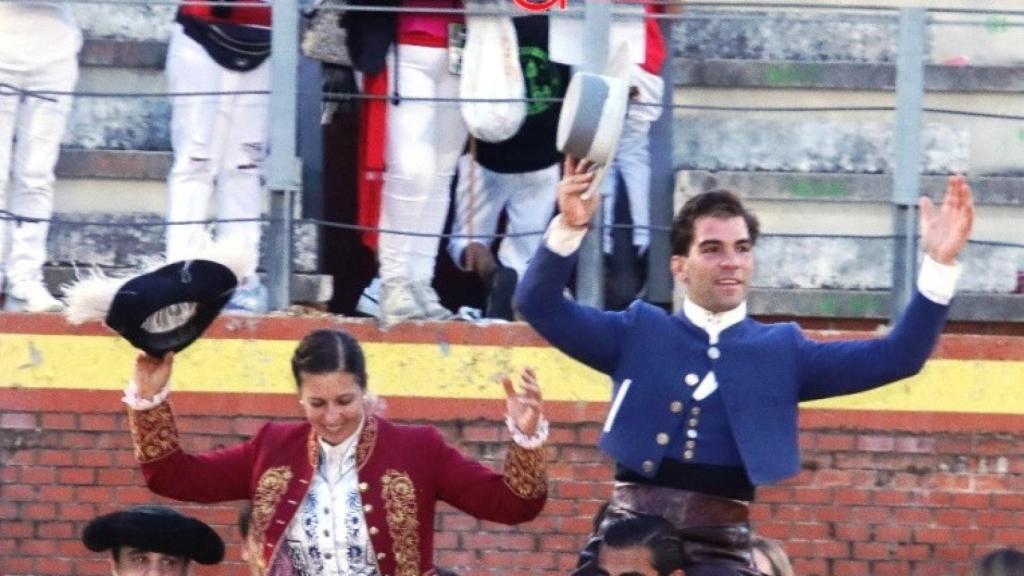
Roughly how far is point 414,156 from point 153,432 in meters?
2.52

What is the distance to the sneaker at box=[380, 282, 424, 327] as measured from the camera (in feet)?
26.4

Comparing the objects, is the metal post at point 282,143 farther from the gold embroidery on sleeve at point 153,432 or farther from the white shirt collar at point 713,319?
the white shirt collar at point 713,319

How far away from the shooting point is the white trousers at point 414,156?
8062 mm

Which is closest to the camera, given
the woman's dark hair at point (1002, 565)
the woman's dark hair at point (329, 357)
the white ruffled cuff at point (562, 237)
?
the white ruffled cuff at point (562, 237)

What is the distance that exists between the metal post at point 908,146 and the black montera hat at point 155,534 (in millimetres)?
2865

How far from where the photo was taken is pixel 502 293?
828cm

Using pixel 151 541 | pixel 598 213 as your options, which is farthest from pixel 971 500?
pixel 151 541

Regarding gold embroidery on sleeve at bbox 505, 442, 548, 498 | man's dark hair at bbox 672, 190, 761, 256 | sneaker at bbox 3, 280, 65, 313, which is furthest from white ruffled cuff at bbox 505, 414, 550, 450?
→ sneaker at bbox 3, 280, 65, 313

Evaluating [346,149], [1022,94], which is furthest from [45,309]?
Result: [1022,94]

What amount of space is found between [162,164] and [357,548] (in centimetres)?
313

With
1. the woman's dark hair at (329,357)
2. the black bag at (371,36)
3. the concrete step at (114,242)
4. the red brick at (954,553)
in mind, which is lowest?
the red brick at (954,553)

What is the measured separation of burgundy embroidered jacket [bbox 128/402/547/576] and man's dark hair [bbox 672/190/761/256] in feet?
2.30

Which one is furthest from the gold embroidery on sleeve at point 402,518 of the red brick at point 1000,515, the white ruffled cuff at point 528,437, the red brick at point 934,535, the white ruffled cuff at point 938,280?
the red brick at point 1000,515

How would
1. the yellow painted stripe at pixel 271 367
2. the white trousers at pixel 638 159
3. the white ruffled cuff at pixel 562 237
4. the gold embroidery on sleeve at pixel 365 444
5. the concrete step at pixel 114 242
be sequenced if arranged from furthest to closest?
1. the concrete step at pixel 114 242
2. the white trousers at pixel 638 159
3. the yellow painted stripe at pixel 271 367
4. the gold embroidery on sleeve at pixel 365 444
5. the white ruffled cuff at pixel 562 237
